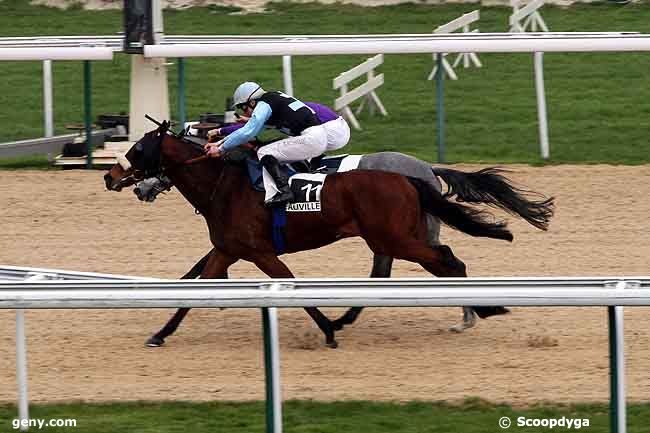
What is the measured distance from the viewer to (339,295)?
5.25m

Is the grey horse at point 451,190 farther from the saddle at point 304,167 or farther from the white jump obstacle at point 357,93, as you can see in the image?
the white jump obstacle at point 357,93

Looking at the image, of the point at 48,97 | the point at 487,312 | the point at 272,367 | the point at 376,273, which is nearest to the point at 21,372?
the point at 272,367

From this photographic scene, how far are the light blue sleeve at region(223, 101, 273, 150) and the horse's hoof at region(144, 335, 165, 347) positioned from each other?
3.36ft

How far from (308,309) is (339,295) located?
2.38 m

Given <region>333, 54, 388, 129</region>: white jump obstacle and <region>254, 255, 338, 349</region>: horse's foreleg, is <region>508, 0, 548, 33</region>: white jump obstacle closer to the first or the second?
<region>333, 54, 388, 129</region>: white jump obstacle

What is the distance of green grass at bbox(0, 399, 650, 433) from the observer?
19.7ft

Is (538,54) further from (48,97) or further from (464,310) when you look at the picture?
(464,310)

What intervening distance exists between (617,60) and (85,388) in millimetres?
9779

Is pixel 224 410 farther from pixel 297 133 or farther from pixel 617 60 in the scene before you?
pixel 617 60

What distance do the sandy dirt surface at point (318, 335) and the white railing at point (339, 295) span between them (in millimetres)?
1227

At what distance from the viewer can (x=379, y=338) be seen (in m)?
7.69

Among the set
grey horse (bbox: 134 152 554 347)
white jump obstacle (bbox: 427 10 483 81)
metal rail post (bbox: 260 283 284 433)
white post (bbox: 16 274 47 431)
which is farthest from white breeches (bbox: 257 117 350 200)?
white jump obstacle (bbox: 427 10 483 81)

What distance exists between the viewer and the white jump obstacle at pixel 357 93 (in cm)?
1270

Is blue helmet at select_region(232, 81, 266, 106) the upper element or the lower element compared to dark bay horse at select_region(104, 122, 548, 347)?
upper
